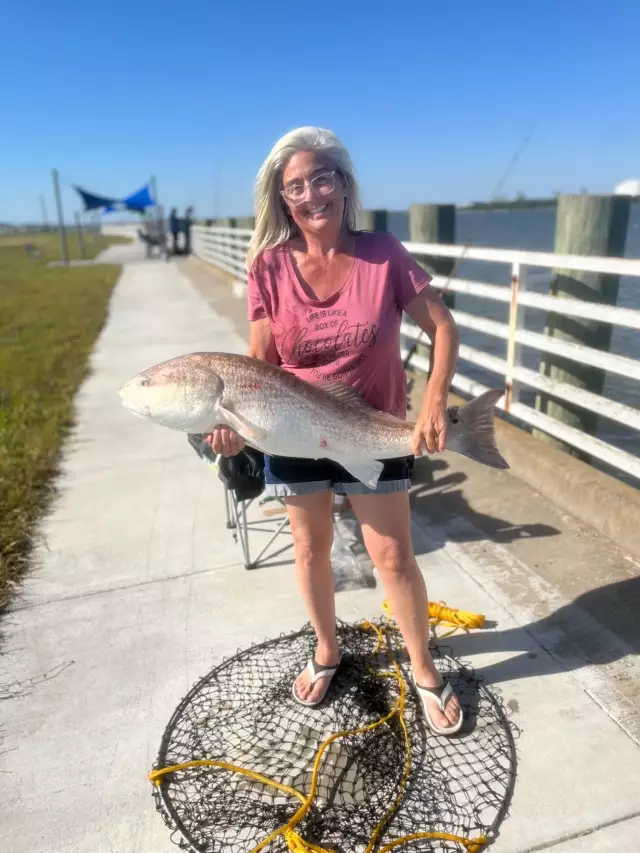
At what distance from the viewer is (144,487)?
5.09 metres

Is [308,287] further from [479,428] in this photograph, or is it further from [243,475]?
[243,475]

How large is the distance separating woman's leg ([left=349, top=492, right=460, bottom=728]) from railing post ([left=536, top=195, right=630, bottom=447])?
2695 mm

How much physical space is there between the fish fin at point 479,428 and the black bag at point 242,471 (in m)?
A: 1.57

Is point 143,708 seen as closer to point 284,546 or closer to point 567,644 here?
point 284,546

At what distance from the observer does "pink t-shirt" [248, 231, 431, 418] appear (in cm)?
221

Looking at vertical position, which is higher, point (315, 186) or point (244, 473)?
point (315, 186)

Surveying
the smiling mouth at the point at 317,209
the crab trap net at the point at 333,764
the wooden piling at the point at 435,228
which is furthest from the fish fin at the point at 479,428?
the wooden piling at the point at 435,228

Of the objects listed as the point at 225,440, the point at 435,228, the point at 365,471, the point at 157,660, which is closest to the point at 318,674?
the point at 157,660

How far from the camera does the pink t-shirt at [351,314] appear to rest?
2205mm

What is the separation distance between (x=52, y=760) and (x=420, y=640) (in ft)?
4.95

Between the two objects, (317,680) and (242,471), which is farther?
(242,471)

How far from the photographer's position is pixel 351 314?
7.21 ft

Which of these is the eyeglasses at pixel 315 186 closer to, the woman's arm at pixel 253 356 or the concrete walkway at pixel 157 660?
the woman's arm at pixel 253 356

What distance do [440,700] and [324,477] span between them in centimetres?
100
